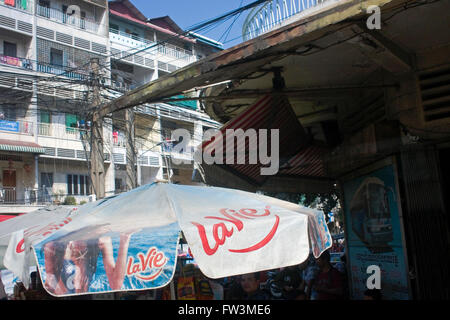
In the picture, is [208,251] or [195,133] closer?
[208,251]

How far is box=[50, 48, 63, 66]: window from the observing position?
929 inches

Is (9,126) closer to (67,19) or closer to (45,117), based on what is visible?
(45,117)

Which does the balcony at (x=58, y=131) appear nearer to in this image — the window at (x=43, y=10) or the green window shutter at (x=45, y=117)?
the green window shutter at (x=45, y=117)

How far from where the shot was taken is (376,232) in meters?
6.49

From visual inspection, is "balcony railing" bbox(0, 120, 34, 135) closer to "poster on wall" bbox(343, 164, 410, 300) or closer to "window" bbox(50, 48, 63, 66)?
"window" bbox(50, 48, 63, 66)

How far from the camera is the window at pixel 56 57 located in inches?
929

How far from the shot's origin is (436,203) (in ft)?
17.0

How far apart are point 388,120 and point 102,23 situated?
2447 centimetres

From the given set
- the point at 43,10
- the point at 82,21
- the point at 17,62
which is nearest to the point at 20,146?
the point at 17,62

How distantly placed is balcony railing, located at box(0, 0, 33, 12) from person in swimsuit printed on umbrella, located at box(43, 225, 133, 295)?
2332 cm

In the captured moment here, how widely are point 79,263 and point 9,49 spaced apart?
23404 millimetres

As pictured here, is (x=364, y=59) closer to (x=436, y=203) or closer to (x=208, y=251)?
(x=436, y=203)

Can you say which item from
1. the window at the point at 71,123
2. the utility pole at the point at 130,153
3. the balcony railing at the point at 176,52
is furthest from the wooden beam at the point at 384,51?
the balcony railing at the point at 176,52
